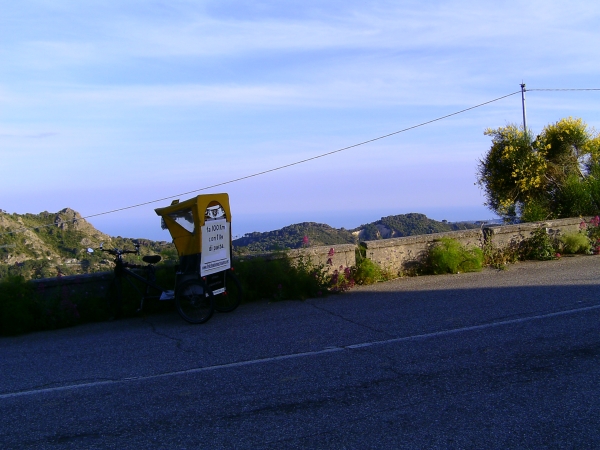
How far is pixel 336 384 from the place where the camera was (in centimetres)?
563

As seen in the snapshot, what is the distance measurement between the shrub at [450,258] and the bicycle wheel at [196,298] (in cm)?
507

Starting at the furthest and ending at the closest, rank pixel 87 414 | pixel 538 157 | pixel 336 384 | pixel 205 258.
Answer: pixel 538 157 < pixel 205 258 < pixel 336 384 < pixel 87 414

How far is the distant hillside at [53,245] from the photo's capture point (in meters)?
10.2

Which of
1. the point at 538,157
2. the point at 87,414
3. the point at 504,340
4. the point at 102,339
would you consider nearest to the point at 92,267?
the point at 102,339

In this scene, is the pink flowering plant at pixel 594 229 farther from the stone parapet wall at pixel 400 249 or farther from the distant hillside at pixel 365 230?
the stone parapet wall at pixel 400 249

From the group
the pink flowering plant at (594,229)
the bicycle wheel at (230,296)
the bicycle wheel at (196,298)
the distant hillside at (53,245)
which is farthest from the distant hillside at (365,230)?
the bicycle wheel at (196,298)

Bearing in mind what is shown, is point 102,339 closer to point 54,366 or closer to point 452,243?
point 54,366

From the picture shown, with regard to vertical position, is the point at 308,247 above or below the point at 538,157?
below

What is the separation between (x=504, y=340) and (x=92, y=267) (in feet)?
23.1

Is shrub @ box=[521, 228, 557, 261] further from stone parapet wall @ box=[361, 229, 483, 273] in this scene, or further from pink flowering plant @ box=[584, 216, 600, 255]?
stone parapet wall @ box=[361, 229, 483, 273]

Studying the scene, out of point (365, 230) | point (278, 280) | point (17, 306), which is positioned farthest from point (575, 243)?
point (17, 306)

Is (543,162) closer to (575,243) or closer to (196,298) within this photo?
(575,243)

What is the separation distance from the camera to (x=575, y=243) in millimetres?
13305

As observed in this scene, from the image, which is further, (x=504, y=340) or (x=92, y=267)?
(x=92, y=267)
